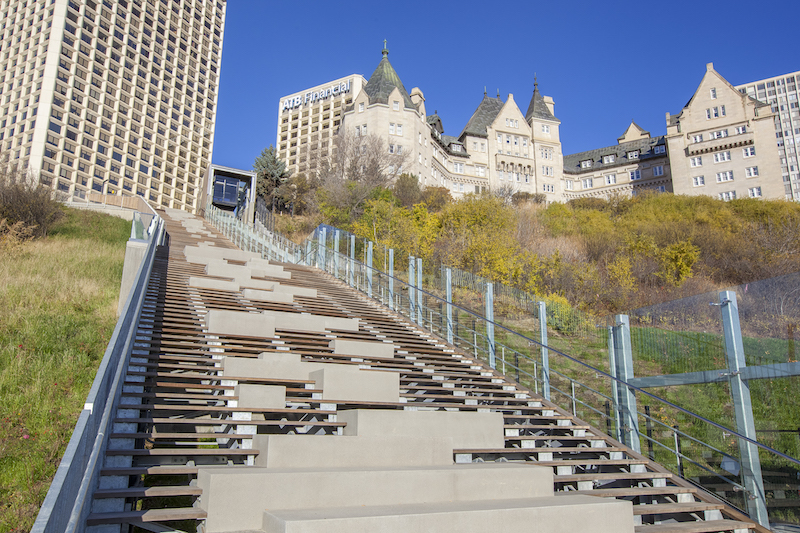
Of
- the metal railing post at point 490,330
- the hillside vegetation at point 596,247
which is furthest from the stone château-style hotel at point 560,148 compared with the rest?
the metal railing post at point 490,330

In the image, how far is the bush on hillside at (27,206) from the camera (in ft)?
76.0

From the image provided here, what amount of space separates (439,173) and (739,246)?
121 ft

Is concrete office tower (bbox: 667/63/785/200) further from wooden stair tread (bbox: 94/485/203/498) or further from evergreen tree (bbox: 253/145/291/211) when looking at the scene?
wooden stair tread (bbox: 94/485/203/498)

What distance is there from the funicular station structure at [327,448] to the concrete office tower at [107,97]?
62.7 metres

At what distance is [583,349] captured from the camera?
364 inches

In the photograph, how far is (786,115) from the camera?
123 meters

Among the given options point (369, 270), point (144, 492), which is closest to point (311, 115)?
point (369, 270)

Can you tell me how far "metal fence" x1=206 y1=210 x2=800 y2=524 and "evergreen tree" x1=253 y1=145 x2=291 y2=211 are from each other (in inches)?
1361

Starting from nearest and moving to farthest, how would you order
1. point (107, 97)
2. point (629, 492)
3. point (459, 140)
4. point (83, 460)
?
point (83, 460) < point (629, 492) < point (459, 140) < point (107, 97)

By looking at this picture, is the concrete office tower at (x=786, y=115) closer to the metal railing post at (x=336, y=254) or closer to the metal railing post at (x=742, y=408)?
the metal railing post at (x=336, y=254)

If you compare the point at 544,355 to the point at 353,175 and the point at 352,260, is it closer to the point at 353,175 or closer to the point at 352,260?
the point at 352,260

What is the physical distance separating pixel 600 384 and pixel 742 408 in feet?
7.44

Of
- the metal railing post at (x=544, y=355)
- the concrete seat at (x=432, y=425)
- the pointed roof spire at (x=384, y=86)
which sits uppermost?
the pointed roof spire at (x=384, y=86)

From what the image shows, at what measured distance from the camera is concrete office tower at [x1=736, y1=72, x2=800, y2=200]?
118 meters
